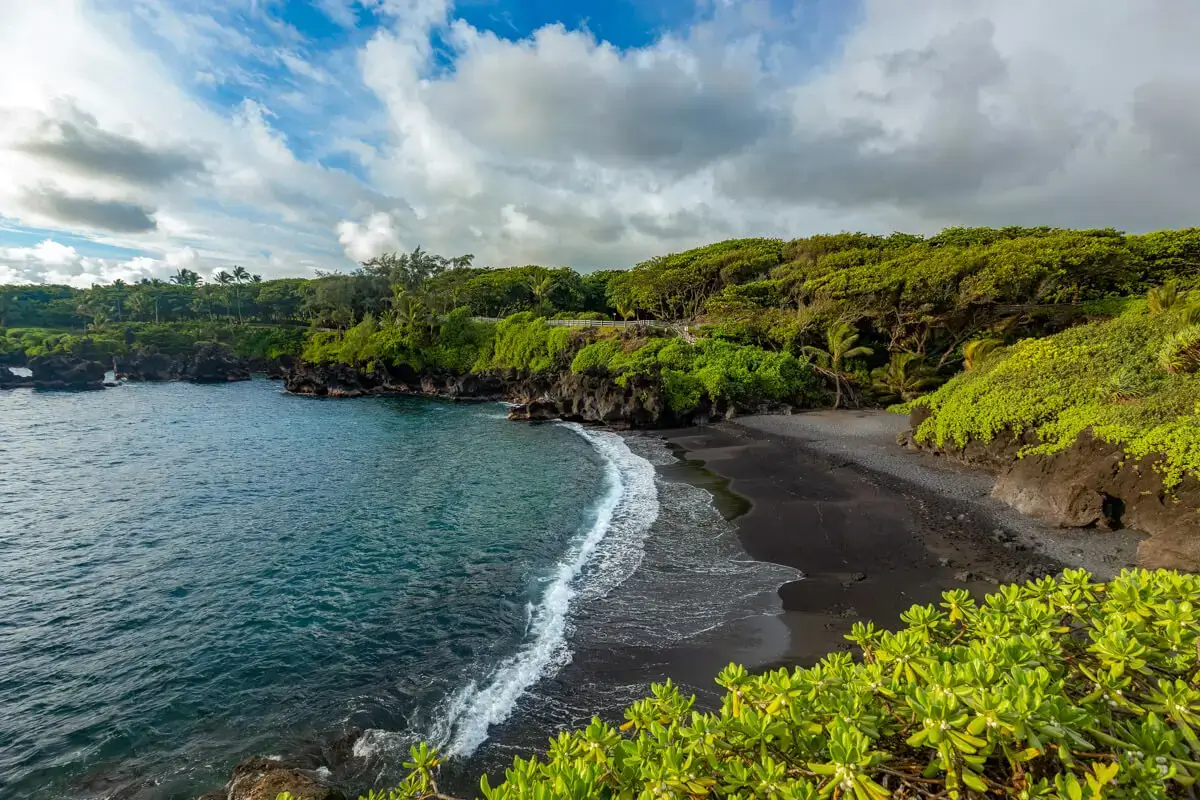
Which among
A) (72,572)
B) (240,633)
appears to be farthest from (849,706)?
(72,572)

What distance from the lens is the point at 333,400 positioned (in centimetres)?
5981

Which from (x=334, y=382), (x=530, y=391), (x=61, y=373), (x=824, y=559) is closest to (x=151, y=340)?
(x=61, y=373)

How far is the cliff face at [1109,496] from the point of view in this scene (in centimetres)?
1355

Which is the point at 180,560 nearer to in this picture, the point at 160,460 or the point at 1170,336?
the point at 160,460

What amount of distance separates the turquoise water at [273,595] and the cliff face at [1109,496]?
45.2ft

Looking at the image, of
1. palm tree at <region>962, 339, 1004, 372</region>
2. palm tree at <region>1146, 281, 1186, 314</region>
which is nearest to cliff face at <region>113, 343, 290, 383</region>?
palm tree at <region>962, 339, 1004, 372</region>

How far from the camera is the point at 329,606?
14891mm

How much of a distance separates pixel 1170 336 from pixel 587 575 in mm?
24184

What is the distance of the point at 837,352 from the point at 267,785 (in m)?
42.1

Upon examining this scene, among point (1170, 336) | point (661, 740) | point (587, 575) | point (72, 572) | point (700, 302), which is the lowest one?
point (72, 572)

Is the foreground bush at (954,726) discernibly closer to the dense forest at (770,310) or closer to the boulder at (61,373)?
the dense forest at (770,310)

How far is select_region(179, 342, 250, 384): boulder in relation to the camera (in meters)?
81.1

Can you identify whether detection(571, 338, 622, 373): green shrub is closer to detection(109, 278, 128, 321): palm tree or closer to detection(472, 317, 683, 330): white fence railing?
detection(472, 317, 683, 330): white fence railing

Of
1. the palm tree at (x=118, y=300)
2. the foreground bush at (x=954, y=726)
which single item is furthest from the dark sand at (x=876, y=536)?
the palm tree at (x=118, y=300)
